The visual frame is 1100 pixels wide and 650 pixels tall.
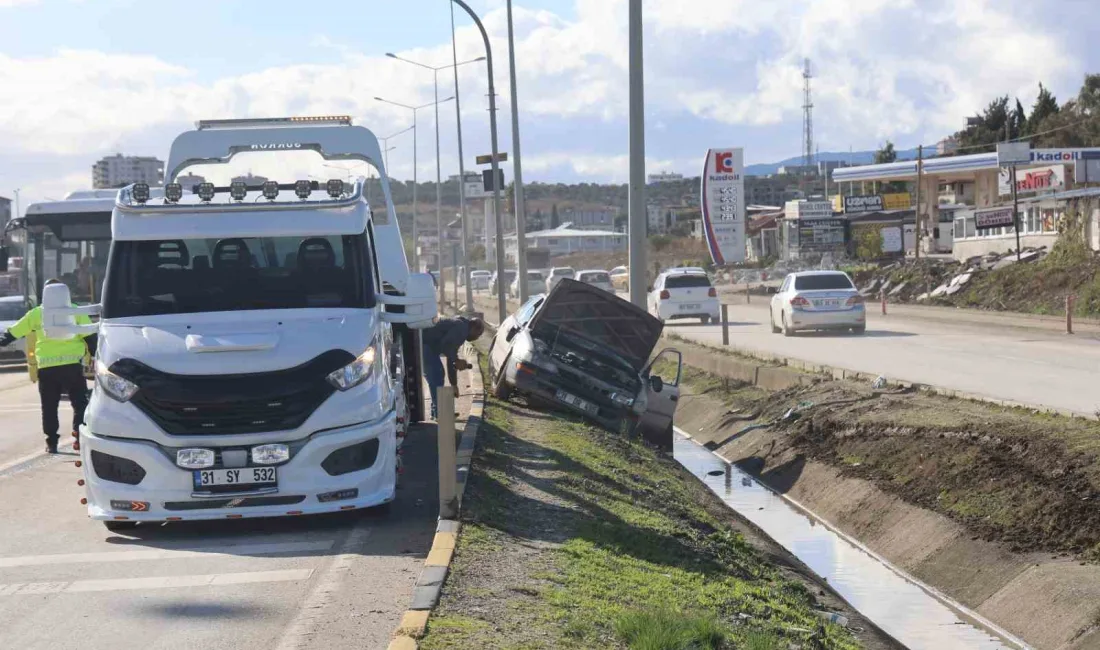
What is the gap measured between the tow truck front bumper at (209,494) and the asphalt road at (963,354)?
10.1m

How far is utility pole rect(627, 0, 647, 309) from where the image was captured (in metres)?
21.5

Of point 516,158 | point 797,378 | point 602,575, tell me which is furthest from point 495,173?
point 602,575

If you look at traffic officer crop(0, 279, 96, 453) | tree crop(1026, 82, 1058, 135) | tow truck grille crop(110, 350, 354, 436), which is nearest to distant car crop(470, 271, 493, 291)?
tree crop(1026, 82, 1058, 135)

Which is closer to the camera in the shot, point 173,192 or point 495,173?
point 173,192

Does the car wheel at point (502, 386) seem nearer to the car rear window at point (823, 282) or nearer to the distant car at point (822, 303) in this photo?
the distant car at point (822, 303)

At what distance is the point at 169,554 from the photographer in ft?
32.1

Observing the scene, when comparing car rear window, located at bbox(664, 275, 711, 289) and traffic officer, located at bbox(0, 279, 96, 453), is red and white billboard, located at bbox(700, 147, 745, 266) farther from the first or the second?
traffic officer, located at bbox(0, 279, 96, 453)

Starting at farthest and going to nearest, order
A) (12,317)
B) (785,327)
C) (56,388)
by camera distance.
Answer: (785,327)
(12,317)
(56,388)

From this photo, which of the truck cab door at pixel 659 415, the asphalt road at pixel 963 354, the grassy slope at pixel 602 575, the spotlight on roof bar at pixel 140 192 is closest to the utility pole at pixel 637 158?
the truck cab door at pixel 659 415

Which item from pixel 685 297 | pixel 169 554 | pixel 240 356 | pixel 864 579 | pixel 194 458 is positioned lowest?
pixel 864 579

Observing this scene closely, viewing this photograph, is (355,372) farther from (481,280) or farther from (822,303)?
(481,280)

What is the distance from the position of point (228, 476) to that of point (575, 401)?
348 inches

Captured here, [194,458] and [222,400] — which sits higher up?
[222,400]

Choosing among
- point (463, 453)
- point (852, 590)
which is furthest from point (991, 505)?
point (463, 453)
